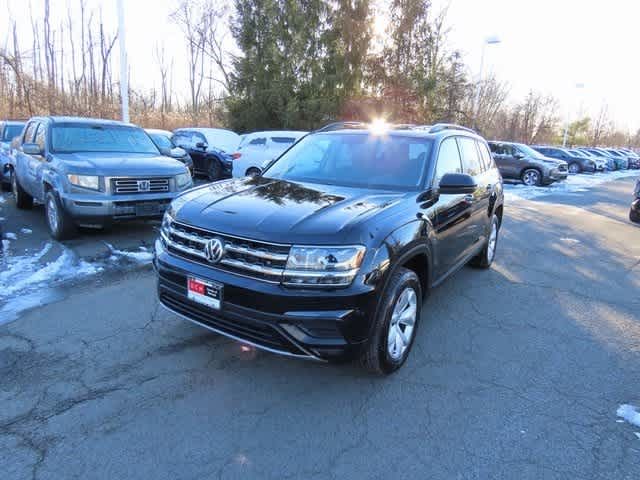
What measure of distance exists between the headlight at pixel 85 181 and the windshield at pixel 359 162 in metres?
2.90

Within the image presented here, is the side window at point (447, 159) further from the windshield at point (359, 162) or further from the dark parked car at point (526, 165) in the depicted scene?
the dark parked car at point (526, 165)

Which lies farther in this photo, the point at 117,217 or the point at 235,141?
the point at 235,141

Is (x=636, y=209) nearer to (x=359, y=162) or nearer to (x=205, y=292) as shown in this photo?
(x=359, y=162)

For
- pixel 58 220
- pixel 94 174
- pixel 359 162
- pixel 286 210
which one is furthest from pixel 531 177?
pixel 286 210

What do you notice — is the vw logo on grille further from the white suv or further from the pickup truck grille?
the white suv

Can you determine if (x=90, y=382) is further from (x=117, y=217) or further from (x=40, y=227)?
(x=40, y=227)

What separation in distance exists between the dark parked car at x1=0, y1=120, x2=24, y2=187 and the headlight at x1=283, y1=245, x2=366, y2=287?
940 cm

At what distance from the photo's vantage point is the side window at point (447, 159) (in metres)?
3.88

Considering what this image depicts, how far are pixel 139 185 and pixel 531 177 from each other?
1761 centimetres

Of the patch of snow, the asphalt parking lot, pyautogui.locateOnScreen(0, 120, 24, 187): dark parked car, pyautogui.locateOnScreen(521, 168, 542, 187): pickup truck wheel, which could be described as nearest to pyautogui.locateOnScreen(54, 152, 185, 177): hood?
the asphalt parking lot

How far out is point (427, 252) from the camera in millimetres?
3482

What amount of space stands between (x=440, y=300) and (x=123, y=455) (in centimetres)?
352

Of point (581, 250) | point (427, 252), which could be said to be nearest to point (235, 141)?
point (581, 250)

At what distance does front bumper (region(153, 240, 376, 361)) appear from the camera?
2629mm
